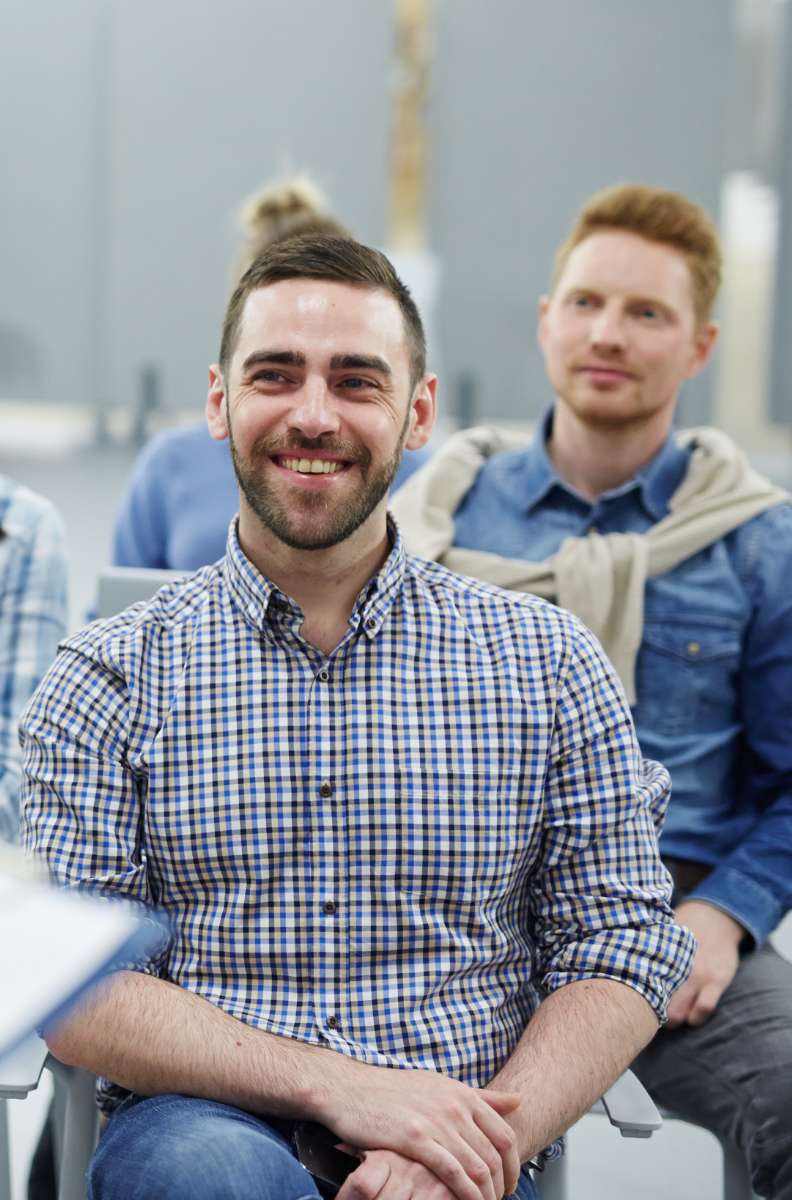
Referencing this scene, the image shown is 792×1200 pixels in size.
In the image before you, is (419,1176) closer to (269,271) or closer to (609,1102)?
(609,1102)

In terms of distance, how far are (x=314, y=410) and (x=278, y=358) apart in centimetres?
7

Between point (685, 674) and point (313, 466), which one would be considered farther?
point (685, 674)

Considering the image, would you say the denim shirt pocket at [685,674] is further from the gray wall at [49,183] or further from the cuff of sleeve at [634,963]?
the gray wall at [49,183]

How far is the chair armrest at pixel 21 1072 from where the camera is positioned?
3.72 ft

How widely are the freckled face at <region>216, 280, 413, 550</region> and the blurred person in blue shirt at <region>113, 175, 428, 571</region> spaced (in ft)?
2.73

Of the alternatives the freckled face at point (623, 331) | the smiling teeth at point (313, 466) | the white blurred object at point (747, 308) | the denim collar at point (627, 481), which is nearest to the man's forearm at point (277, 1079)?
the smiling teeth at point (313, 466)

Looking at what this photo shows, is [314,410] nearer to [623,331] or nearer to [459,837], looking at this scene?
[459,837]

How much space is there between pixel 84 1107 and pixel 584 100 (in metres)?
3.76

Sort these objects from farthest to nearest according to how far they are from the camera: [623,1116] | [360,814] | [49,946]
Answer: [360,814] < [623,1116] < [49,946]

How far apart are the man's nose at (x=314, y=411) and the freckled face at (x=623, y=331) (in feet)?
2.15

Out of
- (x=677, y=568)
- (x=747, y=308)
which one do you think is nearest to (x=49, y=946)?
(x=677, y=568)

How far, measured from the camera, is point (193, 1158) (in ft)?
Answer: 3.64

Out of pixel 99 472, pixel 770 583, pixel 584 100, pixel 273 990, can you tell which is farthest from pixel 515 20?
pixel 273 990

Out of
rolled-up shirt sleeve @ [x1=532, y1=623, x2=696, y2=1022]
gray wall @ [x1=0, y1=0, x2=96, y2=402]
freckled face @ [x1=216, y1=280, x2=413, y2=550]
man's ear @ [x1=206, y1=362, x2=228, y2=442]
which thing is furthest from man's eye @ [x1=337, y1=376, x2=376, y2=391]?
gray wall @ [x1=0, y1=0, x2=96, y2=402]
